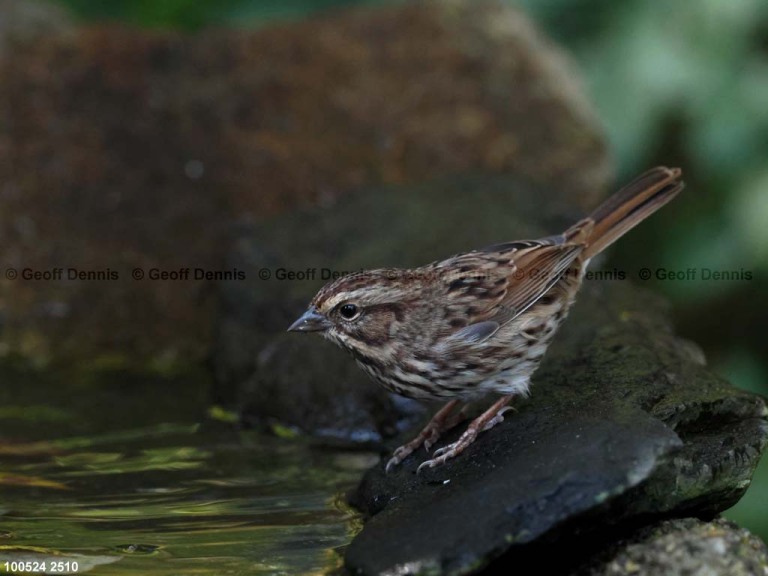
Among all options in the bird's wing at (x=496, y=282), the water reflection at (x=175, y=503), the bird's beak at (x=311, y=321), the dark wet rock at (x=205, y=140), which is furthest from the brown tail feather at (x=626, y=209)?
the dark wet rock at (x=205, y=140)

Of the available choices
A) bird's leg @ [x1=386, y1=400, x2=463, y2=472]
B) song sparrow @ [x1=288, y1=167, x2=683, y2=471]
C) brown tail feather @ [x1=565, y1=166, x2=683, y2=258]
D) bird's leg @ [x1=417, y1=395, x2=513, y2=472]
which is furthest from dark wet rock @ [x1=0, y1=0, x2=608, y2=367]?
bird's leg @ [x1=417, y1=395, x2=513, y2=472]

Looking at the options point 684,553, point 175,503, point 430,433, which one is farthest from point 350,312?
point 684,553

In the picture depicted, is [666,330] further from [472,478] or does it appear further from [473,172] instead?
[473,172]

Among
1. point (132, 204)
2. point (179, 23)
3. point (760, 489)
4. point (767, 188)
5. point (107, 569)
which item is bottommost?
point (107, 569)

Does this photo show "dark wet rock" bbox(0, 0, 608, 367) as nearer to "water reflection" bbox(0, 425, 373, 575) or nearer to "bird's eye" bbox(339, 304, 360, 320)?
"water reflection" bbox(0, 425, 373, 575)

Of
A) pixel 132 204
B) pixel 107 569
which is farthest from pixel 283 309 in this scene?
pixel 107 569

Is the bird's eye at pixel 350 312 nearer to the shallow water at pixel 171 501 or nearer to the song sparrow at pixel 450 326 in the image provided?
the song sparrow at pixel 450 326
